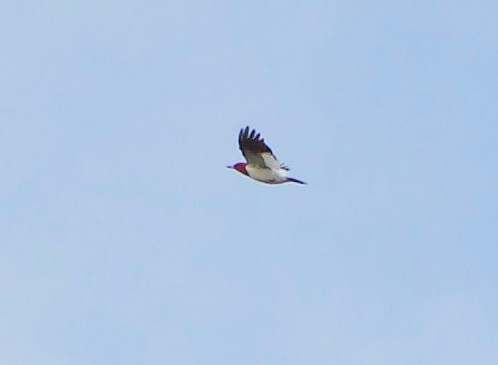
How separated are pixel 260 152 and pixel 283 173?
4.76ft

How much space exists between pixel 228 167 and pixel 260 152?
7.46 ft

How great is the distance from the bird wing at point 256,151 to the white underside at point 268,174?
0.18 metres

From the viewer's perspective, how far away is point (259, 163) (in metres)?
104

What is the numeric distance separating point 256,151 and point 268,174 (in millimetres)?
1423

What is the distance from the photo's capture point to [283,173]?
104812mm

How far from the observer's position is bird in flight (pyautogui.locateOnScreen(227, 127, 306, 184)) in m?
103

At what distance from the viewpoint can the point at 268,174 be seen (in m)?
105

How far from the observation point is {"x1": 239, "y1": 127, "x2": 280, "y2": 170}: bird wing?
103312 millimetres

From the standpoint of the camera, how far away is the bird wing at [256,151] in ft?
339

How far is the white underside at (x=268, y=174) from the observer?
104812 millimetres

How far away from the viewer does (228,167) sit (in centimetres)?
10575

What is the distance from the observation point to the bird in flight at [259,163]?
103375 mm

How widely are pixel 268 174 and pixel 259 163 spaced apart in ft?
2.28
